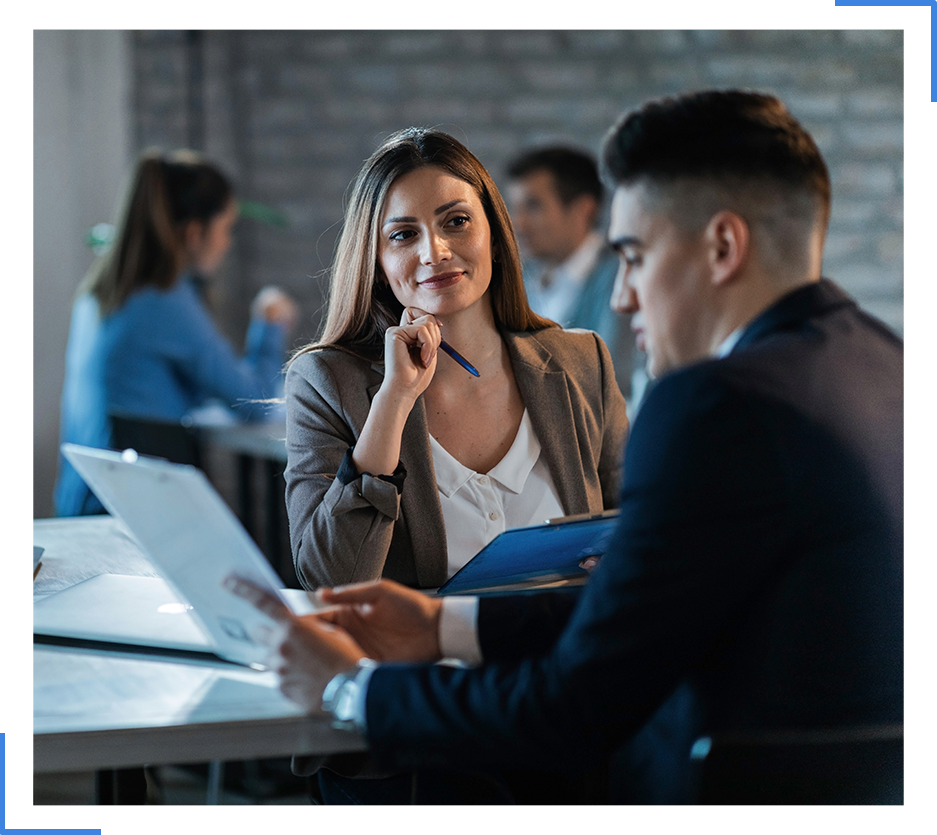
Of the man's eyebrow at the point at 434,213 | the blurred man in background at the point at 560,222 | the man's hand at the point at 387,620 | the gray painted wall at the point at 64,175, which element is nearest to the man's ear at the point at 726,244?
the man's hand at the point at 387,620

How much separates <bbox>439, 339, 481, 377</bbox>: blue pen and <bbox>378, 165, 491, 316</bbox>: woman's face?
5 centimetres

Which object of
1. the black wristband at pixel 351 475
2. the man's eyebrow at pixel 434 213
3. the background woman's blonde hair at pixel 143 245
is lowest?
the black wristband at pixel 351 475

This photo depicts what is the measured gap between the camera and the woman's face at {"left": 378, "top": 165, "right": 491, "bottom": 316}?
149cm

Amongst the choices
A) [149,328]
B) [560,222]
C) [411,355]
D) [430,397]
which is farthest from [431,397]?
[560,222]

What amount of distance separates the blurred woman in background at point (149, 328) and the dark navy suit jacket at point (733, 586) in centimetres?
216

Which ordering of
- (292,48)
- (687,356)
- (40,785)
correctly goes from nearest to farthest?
(687,356)
(40,785)
(292,48)

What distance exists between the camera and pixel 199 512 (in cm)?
84

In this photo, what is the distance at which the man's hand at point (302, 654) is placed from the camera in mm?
893

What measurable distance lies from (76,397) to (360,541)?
6.35 feet

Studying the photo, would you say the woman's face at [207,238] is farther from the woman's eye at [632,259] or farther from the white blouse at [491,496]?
the woman's eye at [632,259]

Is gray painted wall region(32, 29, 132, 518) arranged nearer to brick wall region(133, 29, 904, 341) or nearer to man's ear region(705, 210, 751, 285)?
brick wall region(133, 29, 904, 341)

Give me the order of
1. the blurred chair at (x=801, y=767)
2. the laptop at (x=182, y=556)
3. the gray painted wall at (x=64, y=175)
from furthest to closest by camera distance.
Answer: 1. the gray painted wall at (x=64, y=175)
2. the laptop at (x=182, y=556)
3. the blurred chair at (x=801, y=767)
